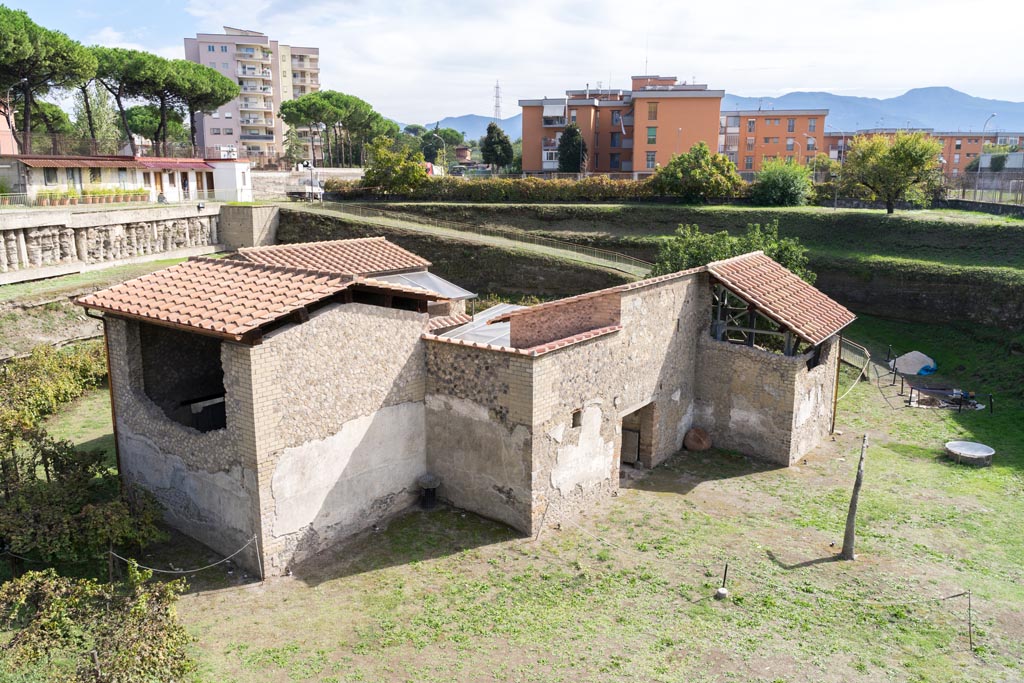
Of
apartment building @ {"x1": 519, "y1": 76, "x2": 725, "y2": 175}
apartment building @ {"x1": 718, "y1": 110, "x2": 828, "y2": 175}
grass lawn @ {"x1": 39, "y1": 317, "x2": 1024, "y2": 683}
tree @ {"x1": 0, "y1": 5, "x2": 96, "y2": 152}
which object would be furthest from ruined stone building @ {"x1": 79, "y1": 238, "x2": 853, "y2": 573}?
apartment building @ {"x1": 718, "y1": 110, "x2": 828, "y2": 175}

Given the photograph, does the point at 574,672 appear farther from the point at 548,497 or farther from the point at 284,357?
the point at 284,357

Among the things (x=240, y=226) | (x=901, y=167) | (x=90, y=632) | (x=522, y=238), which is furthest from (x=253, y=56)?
(x=90, y=632)

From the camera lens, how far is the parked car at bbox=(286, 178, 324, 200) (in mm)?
55281

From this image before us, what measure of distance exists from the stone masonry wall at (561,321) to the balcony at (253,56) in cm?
8390

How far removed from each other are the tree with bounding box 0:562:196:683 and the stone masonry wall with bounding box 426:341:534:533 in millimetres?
5828

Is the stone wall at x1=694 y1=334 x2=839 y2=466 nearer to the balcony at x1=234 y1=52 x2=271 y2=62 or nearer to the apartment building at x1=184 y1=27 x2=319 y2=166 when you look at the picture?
the apartment building at x1=184 y1=27 x2=319 y2=166

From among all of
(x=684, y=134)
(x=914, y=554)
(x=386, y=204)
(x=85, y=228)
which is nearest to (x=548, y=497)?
(x=914, y=554)

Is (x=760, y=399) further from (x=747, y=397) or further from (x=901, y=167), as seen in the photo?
(x=901, y=167)

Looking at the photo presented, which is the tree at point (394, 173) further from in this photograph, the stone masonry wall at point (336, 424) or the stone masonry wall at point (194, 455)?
the stone masonry wall at point (336, 424)

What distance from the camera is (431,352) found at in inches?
610

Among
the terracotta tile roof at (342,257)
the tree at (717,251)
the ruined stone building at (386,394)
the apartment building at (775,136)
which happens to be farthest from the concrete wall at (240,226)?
the apartment building at (775,136)

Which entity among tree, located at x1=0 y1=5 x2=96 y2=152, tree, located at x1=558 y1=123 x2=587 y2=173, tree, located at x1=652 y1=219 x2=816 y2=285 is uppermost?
tree, located at x1=0 y1=5 x2=96 y2=152

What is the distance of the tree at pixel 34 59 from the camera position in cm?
4097

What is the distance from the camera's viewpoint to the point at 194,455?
549 inches
